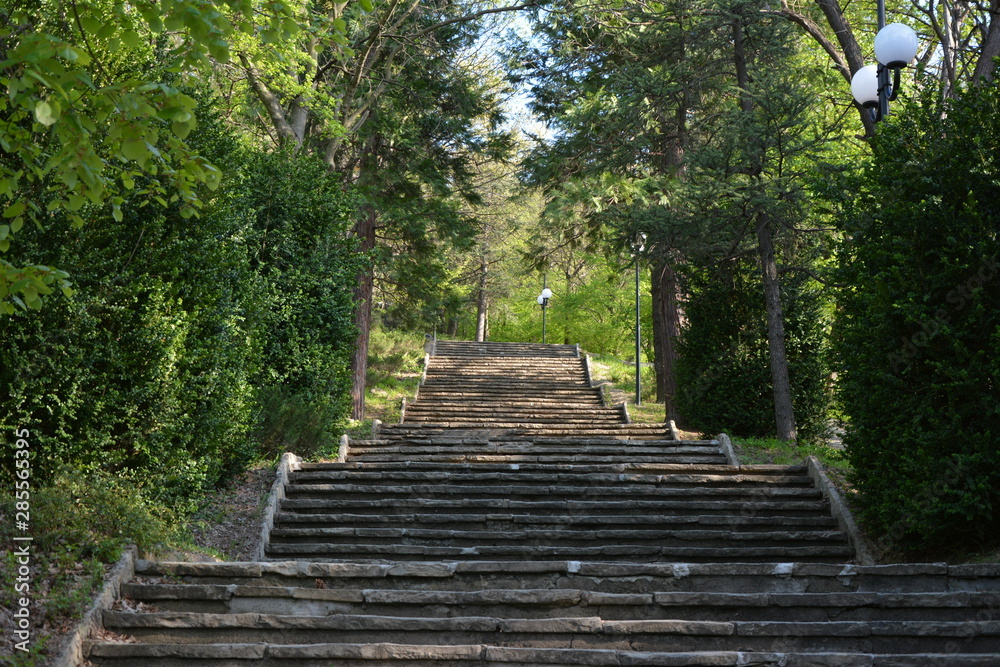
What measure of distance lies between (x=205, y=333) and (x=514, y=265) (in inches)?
1138

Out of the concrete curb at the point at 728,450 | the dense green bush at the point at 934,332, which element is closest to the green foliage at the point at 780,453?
the concrete curb at the point at 728,450

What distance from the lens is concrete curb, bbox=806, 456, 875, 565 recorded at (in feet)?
26.3

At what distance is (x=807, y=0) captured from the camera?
688 inches

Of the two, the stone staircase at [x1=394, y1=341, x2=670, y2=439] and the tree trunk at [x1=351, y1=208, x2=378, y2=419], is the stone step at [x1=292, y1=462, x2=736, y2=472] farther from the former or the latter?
Result: the tree trunk at [x1=351, y1=208, x2=378, y2=419]

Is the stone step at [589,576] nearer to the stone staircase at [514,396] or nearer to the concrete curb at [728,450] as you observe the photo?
the concrete curb at [728,450]

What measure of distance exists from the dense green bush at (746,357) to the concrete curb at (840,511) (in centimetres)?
430

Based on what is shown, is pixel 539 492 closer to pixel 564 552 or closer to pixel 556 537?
pixel 556 537

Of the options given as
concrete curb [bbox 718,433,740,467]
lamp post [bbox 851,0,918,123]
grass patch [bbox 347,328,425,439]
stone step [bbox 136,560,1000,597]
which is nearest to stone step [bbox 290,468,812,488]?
concrete curb [bbox 718,433,740,467]

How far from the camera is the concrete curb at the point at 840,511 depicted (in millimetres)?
8031

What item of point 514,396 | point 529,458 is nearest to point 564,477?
point 529,458

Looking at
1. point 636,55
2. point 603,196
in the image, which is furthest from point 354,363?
point 636,55

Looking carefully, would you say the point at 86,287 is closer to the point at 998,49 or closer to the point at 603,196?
the point at 998,49

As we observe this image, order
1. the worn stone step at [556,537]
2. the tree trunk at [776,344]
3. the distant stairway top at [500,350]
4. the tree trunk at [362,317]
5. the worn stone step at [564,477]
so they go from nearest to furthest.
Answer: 1. the worn stone step at [556,537]
2. the worn stone step at [564,477]
3. the tree trunk at [776,344]
4. the tree trunk at [362,317]
5. the distant stairway top at [500,350]

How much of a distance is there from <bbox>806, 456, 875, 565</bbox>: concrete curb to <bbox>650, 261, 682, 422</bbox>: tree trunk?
6.47m
